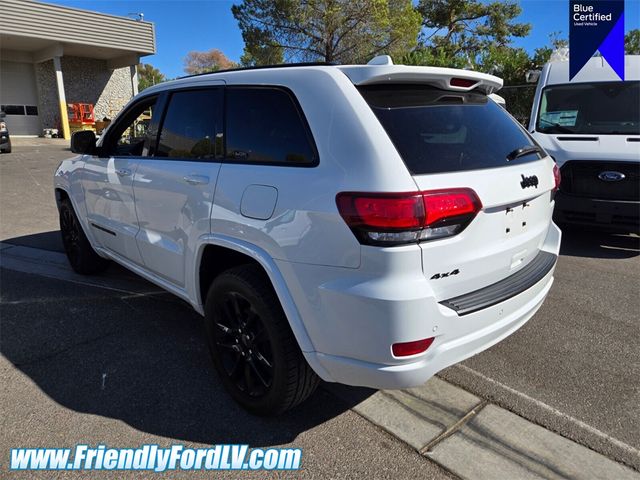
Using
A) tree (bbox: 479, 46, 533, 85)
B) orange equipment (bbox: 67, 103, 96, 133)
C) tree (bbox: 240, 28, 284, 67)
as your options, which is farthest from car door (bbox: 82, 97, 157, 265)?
orange equipment (bbox: 67, 103, 96, 133)

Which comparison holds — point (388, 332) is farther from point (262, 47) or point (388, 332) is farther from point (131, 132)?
point (262, 47)

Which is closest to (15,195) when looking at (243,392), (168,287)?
(168,287)

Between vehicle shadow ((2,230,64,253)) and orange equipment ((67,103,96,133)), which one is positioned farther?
orange equipment ((67,103,96,133))

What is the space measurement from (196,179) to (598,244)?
545cm

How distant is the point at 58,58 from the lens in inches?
1025

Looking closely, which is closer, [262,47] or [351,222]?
[351,222]

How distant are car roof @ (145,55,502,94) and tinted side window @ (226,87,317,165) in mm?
108

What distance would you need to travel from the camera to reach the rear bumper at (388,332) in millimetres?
2059

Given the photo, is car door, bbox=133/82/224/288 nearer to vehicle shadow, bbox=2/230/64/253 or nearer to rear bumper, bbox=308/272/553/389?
rear bumper, bbox=308/272/553/389

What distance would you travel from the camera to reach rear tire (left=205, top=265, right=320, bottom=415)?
2443mm

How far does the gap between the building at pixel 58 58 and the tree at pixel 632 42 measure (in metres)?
30.5

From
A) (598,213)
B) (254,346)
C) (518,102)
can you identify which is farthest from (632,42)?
(254,346)

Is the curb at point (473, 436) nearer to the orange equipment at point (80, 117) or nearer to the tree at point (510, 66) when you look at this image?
the tree at point (510, 66)

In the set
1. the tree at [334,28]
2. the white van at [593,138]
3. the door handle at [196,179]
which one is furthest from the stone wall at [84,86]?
the door handle at [196,179]
